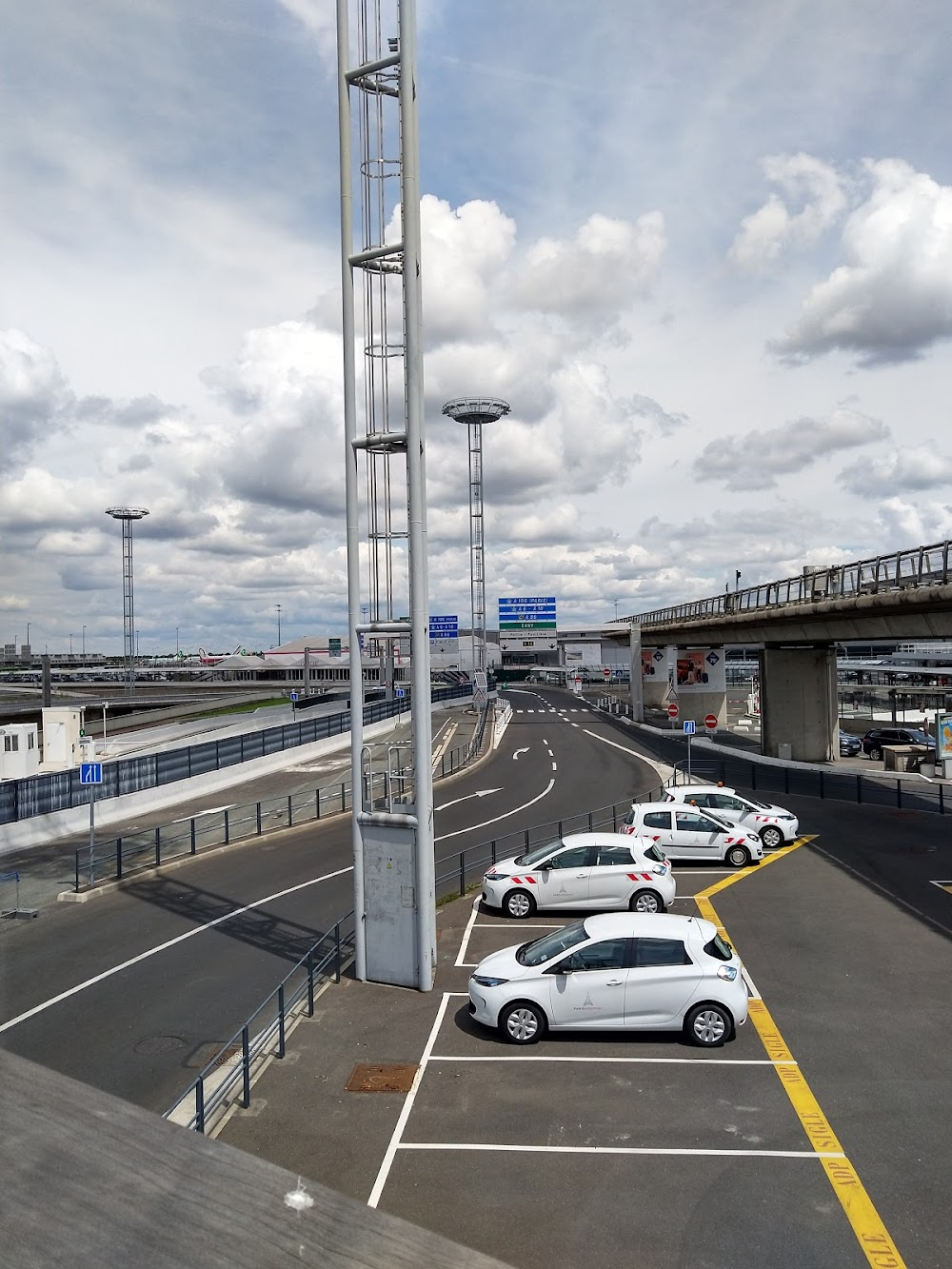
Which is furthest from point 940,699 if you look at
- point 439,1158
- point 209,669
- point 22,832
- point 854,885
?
point 209,669

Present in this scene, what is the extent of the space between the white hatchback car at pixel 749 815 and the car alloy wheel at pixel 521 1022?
11853 mm

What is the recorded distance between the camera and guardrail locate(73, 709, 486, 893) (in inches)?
783

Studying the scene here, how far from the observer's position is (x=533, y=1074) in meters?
9.62

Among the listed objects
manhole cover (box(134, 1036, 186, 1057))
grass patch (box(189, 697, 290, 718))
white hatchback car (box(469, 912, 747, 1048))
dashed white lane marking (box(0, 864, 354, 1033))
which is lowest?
dashed white lane marking (box(0, 864, 354, 1033))

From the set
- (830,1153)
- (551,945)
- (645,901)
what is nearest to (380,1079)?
(551,945)

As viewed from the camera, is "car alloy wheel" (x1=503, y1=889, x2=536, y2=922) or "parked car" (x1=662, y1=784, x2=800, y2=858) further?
"parked car" (x1=662, y1=784, x2=800, y2=858)

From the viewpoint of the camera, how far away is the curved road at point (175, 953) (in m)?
10.7

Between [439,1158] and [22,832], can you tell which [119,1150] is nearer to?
[439,1158]

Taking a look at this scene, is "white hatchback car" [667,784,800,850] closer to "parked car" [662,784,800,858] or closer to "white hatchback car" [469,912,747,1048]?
"parked car" [662,784,800,858]

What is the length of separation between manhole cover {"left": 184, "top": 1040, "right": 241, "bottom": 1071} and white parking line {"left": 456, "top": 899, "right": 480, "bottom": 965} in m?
3.89

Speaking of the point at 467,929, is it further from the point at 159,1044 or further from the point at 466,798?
the point at 466,798

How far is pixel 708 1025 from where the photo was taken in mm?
10203

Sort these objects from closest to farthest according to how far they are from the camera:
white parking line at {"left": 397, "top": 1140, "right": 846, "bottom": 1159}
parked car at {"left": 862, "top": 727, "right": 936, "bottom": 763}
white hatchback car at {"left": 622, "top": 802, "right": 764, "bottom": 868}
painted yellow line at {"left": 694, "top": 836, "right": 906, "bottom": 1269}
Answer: painted yellow line at {"left": 694, "top": 836, "right": 906, "bottom": 1269}
white parking line at {"left": 397, "top": 1140, "right": 846, "bottom": 1159}
white hatchback car at {"left": 622, "top": 802, "right": 764, "bottom": 868}
parked car at {"left": 862, "top": 727, "right": 936, "bottom": 763}

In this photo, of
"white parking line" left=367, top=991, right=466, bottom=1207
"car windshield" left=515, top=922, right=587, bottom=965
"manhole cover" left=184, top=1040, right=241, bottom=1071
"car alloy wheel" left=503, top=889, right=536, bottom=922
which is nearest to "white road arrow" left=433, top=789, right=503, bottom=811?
"car alloy wheel" left=503, top=889, right=536, bottom=922
